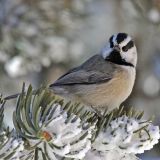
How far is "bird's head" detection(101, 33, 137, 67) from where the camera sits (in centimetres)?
203

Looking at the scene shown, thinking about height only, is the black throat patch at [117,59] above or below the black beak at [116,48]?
below

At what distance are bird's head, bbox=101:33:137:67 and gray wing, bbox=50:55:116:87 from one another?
4 cm

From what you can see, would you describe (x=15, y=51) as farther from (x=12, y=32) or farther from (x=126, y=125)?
(x=126, y=125)

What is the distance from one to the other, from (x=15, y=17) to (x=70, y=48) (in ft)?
3.36

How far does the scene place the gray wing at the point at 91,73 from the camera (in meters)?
1.91

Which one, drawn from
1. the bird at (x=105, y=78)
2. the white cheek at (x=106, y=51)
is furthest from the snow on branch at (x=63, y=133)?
the white cheek at (x=106, y=51)

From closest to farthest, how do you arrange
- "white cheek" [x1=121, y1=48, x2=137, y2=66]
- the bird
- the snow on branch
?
Result: the snow on branch → the bird → "white cheek" [x1=121, y1=48, x2=137, y2=66]

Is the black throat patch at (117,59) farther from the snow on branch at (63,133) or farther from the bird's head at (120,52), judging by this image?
the snow on branch at (63,133)

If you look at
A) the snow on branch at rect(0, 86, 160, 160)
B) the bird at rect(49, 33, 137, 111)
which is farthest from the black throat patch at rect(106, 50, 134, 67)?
the snow on branch at rect(0, 86, 160, 160)

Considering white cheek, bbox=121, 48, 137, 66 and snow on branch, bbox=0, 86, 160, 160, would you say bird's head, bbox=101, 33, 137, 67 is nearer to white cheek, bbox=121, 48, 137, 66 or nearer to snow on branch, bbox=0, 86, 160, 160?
white cheek, bbox=121, 48, 137, 66

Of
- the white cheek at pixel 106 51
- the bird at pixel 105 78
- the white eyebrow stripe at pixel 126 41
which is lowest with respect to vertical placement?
the bird at pixel 105 78

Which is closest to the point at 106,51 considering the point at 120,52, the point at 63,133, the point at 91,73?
the point at 120,52

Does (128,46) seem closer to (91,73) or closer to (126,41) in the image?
(126,41)

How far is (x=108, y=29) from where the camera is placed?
4016 mm
